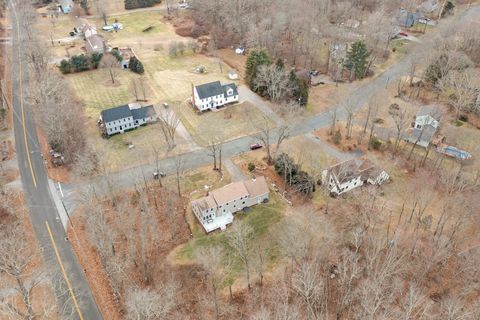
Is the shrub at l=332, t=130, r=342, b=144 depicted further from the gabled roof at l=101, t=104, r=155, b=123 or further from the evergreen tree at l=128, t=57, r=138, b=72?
the evergreen tree at l=128, t=57, r=138, b=72

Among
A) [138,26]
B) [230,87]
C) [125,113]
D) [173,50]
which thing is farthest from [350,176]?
[138,26]

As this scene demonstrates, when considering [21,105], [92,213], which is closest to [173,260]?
[92,213]

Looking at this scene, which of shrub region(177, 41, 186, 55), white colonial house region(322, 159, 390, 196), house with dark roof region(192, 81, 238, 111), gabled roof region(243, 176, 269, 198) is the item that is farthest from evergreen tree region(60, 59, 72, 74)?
white colonial house region(322, 159, 390, 196)

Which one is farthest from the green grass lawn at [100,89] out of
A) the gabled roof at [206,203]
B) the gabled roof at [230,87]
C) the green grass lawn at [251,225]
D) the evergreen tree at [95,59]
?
the green grass lawn at [251,225]

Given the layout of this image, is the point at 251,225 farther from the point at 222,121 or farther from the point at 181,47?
the point at 181,47

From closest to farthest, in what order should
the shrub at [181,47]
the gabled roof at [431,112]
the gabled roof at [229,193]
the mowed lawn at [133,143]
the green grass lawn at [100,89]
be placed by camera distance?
the gabled roof at [229,193] < the mowed lawn at [133,143] < the gabled roof at [431,112] < the green grass lawn at [100,89] < the shrub at [181,47]

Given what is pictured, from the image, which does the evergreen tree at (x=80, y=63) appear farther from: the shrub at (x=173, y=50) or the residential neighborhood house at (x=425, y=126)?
the residential neighborhood house at (x=425, y=126)
